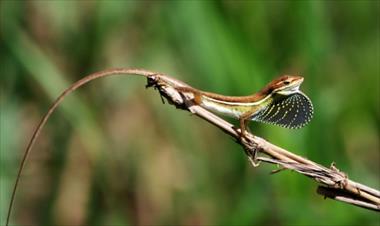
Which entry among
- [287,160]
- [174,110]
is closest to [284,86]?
[287,160]

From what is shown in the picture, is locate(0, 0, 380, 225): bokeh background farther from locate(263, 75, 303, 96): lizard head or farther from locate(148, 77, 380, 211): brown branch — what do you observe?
locate(148, 77, 380, 211): brown branch

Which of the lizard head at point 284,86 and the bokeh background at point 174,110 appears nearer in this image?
the lizard head at point 284,86

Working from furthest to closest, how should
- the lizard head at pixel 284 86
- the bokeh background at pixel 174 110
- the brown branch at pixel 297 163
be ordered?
the bokeh background at pixel 174 110
the lizard head at pixel 284 86
the brown branch at pixel 297 163

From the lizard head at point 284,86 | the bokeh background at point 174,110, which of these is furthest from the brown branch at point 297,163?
the bokeh background at point 174,110

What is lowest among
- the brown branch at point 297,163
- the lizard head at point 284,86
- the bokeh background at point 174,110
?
the brown branch at point 297,163

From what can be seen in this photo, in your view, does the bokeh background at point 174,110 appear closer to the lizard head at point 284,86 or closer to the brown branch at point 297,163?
the lizard head at point 284,86

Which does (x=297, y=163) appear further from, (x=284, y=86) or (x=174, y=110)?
(x=174, y=110)

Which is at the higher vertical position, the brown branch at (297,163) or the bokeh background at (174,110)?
the bokeh background at (174,110)
